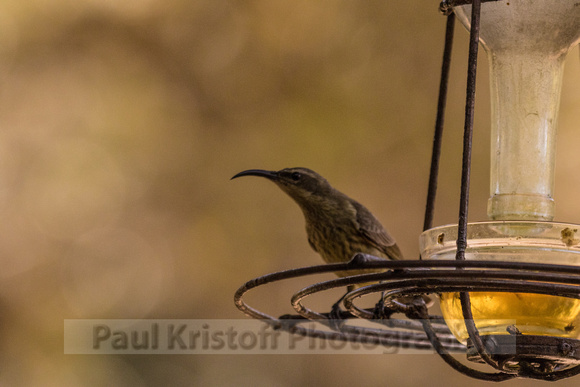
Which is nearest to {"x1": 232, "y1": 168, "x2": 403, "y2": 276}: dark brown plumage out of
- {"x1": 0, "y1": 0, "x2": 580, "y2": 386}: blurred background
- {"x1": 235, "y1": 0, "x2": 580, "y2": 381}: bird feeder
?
{"x1": 235, "y1": 0, "x2": 580, "y2": 381}: bird feeder

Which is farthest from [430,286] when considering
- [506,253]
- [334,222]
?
[334,222]

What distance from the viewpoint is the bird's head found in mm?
5086

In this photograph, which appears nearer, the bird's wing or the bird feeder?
the bird feeder

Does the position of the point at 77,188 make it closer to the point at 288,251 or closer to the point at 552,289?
the point at 288,251

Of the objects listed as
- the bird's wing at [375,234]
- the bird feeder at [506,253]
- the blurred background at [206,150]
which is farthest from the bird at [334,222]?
the blurred background at [206,150]

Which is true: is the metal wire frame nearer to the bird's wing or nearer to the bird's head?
the bird's wing

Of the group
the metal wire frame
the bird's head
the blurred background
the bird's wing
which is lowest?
the metal wire frame

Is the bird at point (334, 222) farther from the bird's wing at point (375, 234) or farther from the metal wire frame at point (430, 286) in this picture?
the metal wire frame at point (430, 286)

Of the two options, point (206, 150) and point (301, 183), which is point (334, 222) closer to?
point (301, 183)

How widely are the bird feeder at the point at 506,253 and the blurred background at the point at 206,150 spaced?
14.2 feet

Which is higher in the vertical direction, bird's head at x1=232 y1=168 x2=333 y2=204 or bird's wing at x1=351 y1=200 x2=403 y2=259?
bird's head at x1=232 y1=168 x2=333 y2=204

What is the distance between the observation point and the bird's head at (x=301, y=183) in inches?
200

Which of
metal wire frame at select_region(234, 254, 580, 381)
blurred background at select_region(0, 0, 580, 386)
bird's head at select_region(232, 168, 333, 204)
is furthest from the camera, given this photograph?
blurred background at select_region(0, 0, 580, 386)

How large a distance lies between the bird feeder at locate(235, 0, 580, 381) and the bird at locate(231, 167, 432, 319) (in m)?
1.72
